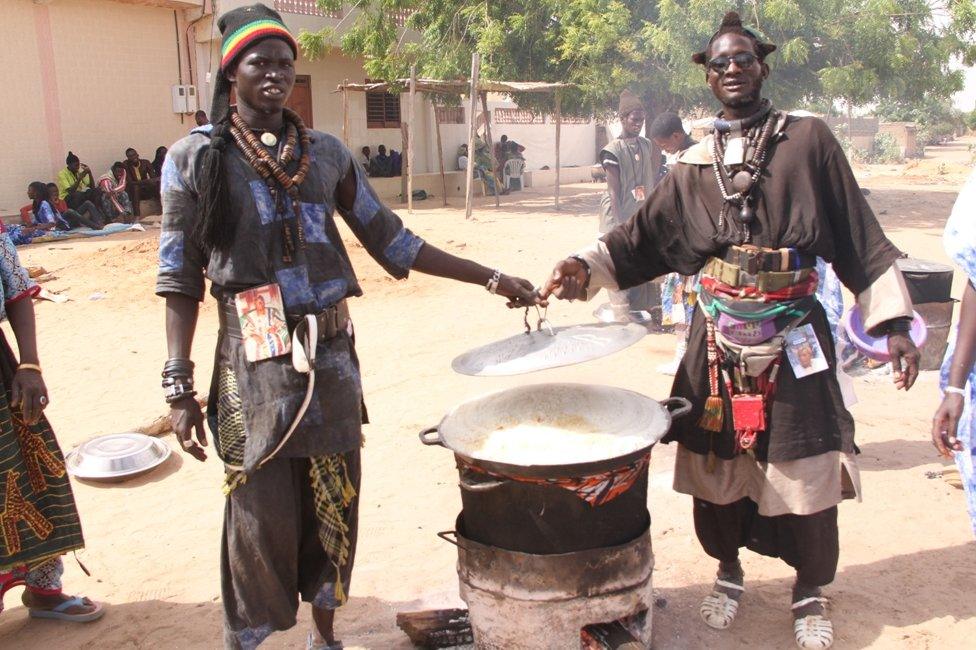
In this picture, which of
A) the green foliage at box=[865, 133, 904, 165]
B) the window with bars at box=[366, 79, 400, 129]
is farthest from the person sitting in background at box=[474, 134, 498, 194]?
the green foliage at box=[865, 133, 904, 165]

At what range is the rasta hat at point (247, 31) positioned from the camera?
89.0 inches

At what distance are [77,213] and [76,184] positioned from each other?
2.73 feet

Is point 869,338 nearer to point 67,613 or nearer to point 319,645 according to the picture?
point 319,645

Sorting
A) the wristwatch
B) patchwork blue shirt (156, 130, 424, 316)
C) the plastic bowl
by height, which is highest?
patchwork blue shirt (156, 130, 424, 316)

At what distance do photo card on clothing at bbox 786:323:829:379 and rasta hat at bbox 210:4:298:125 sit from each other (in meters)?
1.77

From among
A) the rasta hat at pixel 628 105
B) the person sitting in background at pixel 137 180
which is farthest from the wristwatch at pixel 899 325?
the person sitting in background at pixel 137 180

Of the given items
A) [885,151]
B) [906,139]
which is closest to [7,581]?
[885,151]

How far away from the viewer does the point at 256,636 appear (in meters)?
2.56

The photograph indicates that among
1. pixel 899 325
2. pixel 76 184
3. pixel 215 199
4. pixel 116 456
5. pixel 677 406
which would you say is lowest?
pixel 116 456

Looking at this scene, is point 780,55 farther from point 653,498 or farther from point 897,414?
point 653,498

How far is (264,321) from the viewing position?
2.33 m

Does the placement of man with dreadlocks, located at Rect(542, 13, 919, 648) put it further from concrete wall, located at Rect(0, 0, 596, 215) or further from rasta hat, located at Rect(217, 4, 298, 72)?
concrete wall, located at Rect(0, 0, 596, 215)

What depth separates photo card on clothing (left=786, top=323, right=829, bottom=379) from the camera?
2662 millimetres

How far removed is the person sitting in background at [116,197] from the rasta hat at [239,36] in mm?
13228
